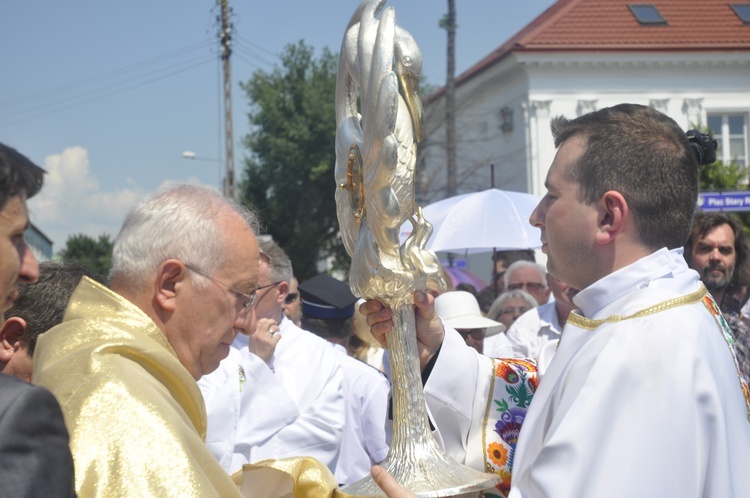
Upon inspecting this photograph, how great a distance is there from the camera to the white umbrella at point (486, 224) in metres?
8.15

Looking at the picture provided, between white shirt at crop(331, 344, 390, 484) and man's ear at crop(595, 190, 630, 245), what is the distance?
→ 2935 millimetres

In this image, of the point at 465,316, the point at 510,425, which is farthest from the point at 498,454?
the point at 465,316

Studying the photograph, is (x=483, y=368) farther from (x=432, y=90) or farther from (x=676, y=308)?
(x=432, y=90)

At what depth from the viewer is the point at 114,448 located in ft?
6.52

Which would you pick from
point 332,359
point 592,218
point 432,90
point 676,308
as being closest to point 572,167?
point 592,218

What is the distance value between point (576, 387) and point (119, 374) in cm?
107

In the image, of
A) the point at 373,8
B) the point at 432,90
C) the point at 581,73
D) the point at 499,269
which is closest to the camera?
the point at 373,8

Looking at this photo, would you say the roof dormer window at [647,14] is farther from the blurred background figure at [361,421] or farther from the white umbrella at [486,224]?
the blurred background figure at [361,421]

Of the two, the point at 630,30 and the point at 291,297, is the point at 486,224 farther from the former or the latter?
the point at 630,30

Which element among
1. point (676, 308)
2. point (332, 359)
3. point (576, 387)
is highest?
point (676, 308)

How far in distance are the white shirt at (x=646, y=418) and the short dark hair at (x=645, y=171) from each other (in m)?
0.21

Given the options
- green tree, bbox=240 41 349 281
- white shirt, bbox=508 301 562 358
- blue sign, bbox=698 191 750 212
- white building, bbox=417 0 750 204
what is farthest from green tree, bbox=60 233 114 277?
white shirt, bbox=508 301 562 358

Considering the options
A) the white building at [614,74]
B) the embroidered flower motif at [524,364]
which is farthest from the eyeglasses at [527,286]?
the white building at [614,74]

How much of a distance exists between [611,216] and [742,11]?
2900 centimetres
